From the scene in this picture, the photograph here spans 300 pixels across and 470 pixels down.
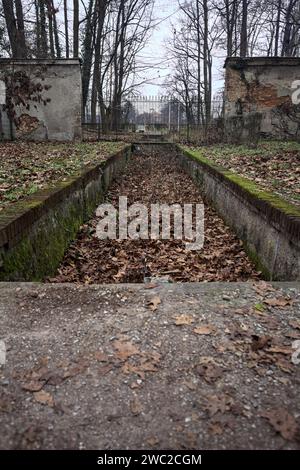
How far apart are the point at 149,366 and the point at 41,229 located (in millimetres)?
2321

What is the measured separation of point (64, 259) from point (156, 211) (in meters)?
3.07

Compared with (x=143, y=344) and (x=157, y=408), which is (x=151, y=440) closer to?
(x=157, y=408)

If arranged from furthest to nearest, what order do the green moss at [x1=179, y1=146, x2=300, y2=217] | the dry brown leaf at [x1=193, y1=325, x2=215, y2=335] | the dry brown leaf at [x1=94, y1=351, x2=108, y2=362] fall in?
1. the green moss at [x1=179, y1=146, x2=300, y2=217]
2. the dry brown leaf at [x1=193, y1=325, x2=215, y2=335]
3. the dry brown leaf at [x1=94, y1=351, x2=108, y2=362]

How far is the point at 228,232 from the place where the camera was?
18.6ft

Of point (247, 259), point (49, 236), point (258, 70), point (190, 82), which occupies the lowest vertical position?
point (247, 259)

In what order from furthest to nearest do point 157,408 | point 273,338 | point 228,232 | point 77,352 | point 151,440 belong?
point 228,232
point 273,338
point 77,352
point 157,408
point 151,440

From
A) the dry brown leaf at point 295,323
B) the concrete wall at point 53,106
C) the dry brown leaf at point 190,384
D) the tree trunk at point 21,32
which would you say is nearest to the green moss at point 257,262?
the dry brown leaf at point 295,323

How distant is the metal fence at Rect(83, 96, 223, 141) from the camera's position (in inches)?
757

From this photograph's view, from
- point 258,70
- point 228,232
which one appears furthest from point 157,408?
point 258,70

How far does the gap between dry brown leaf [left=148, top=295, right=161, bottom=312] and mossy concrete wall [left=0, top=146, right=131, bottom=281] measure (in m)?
1.28

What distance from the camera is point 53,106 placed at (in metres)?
14.4

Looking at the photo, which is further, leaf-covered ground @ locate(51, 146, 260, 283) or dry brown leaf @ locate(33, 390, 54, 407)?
leaf-covered ground @ locate(51, 146, 260, 283)

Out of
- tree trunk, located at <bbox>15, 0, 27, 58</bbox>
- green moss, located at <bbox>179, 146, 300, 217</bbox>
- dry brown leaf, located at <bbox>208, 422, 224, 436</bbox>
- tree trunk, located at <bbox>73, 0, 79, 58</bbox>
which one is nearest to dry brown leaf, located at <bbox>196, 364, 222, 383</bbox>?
dry brown leaf, located at <bbox>208, 422, 224, 436</bbox>

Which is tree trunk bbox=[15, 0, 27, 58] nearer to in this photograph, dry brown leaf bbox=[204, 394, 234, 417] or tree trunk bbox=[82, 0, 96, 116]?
tree trunk bbox=[82, 0, 96, 116]
